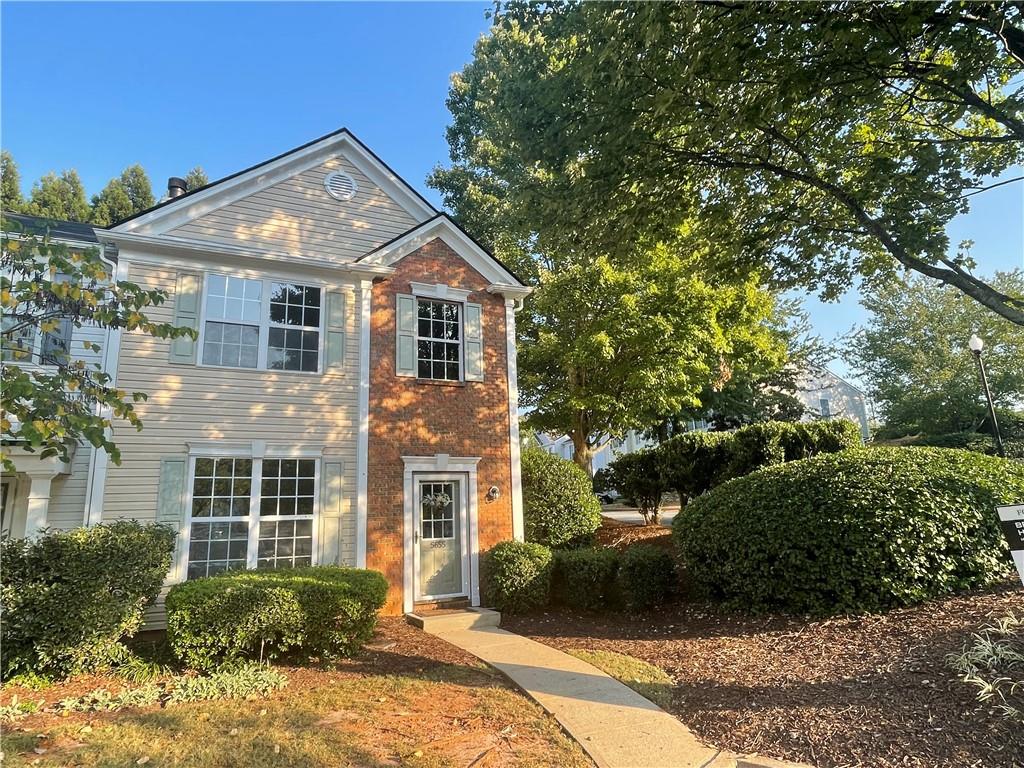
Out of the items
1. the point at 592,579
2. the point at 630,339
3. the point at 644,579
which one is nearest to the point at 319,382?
the point at 592,579

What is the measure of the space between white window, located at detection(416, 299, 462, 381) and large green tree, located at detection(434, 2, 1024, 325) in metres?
2.90

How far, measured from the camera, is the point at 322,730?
486 centimetres

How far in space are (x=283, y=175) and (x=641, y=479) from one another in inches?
441

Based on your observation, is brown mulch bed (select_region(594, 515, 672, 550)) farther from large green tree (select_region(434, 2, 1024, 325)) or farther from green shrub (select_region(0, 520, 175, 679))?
green shrub (select_region(0, 520, 175, 679))

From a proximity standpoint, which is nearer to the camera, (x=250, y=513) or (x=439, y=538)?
(x=250, y=513)

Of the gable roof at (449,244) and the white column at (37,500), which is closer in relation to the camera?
the white column at (37,500)

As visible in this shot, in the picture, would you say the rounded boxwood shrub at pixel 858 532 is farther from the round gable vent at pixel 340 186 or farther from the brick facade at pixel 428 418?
the round gable vent at pixel 340 186

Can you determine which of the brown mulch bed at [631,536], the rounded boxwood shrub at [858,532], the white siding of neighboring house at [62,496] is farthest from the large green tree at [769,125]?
the white siding of neighboring house at [62,496]

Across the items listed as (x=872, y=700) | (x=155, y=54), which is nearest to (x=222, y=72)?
(x=155, y=54)

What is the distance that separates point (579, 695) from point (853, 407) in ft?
128

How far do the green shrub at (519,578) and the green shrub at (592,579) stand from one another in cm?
42

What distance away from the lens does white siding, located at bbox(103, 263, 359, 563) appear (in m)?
8.88

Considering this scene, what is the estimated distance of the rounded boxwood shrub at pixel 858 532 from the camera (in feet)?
23.1

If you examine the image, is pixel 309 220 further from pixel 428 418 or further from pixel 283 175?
pixel 428 418
